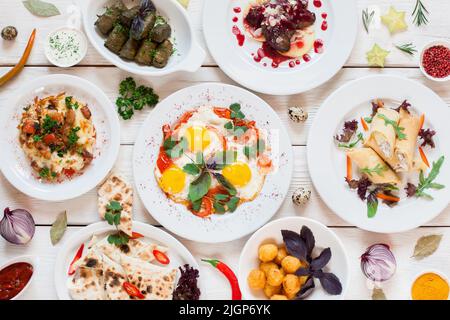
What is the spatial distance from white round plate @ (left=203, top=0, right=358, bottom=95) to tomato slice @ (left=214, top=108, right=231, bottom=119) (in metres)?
0.21

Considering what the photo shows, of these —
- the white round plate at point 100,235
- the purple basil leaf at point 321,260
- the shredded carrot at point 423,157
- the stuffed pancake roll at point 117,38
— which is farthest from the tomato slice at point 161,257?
the shredded carrot at point 423,157

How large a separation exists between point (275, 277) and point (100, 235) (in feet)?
3.90

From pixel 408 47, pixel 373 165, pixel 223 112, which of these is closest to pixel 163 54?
pixel 223 112

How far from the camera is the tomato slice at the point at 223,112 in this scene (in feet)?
12.3

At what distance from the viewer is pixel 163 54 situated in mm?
3715

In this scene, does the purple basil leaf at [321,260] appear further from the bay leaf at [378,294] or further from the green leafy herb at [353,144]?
the green leafy herb at [353,144]

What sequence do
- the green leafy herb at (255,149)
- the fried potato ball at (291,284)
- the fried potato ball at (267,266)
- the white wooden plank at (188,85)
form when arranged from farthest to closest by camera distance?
1. the white wooden plank at (188,85)
2. the green leafy herb at (255,149)
3. the fried potato ball at (267,266)
4. the fried potato ball at (291,284)

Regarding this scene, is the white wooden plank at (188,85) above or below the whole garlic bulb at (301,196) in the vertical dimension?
above

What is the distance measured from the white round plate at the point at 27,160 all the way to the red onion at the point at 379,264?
1.81 metres

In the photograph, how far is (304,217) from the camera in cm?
369

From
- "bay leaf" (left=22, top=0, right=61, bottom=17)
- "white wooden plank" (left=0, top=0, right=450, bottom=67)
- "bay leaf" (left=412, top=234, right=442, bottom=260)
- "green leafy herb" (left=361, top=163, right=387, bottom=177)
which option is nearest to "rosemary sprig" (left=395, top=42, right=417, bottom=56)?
"white wooden plank" (left=0, top=0, right=450, bottom=67)

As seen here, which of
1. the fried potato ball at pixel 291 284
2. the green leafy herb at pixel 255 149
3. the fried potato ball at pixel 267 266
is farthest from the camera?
the green leafy herb at pixel 255 149

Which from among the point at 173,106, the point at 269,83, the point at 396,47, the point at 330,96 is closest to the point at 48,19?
the point at 173,106
